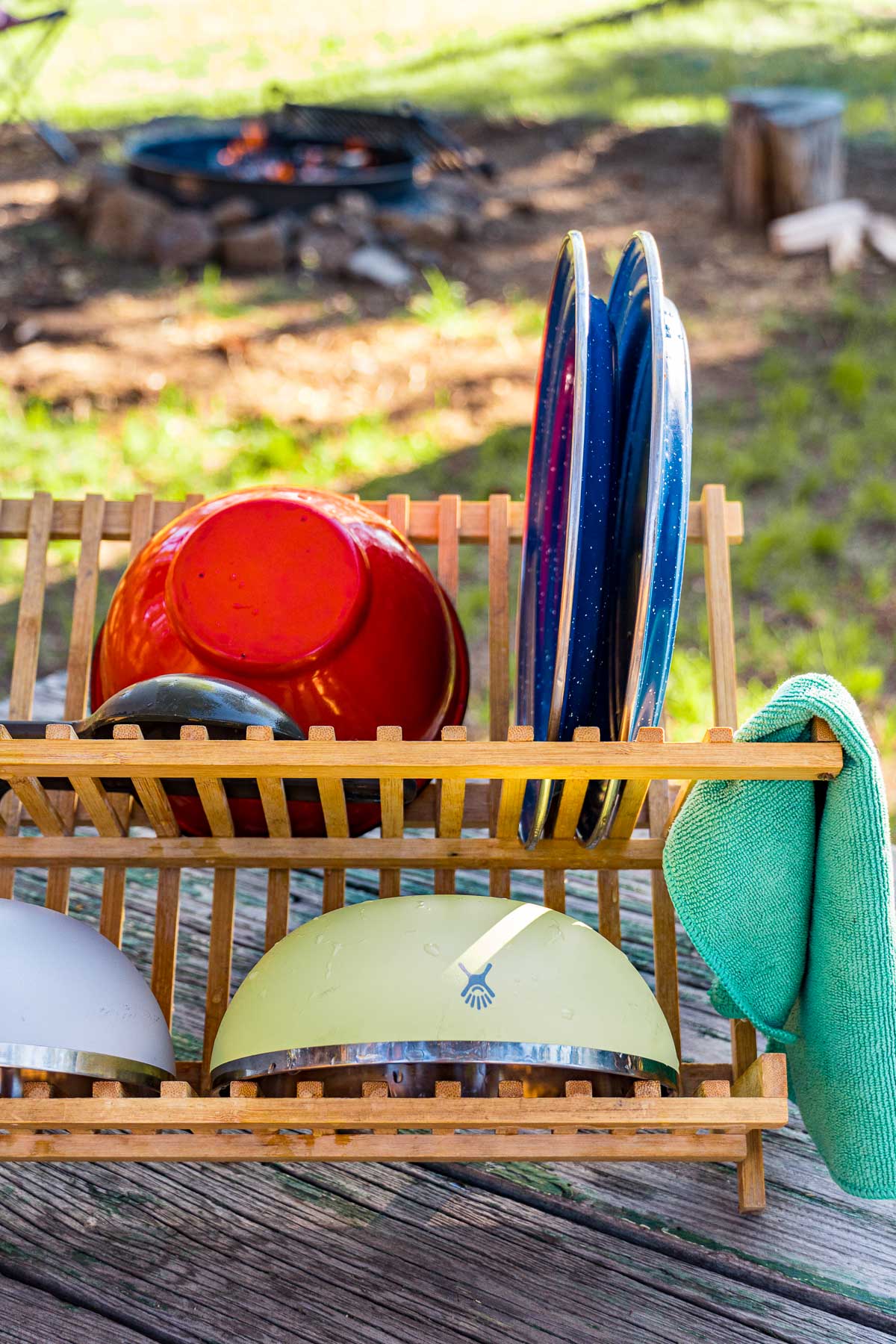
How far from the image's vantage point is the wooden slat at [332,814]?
0.86 metres

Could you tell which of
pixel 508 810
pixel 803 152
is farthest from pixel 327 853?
pixel 803 152

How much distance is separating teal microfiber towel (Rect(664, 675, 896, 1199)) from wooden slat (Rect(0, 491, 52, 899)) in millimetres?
685

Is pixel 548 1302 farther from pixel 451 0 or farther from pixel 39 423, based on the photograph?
pixel 451 0

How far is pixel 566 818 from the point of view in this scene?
1.04m

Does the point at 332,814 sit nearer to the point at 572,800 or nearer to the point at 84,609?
the point at 572,800

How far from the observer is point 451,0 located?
8.24m

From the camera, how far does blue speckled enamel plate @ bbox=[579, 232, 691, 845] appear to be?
89cm

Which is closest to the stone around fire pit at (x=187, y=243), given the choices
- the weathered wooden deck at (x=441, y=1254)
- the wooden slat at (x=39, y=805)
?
the wooden slat at (x=39, y=805)

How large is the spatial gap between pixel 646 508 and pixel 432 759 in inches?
9.1

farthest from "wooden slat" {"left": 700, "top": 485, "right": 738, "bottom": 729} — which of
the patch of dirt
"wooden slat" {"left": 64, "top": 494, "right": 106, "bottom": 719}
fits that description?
the patch of dirt

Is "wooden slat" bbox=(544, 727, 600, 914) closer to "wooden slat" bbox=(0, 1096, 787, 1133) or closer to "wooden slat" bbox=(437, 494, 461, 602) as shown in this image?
"wooden slat" bbox=(0, 1096, 787, 1133)

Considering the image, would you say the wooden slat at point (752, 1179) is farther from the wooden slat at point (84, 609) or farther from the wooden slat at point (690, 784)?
the wooden slat at point (84, 609)

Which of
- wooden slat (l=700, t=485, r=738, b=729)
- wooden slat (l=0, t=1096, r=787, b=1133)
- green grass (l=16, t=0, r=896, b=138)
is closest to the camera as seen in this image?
wooden slat (l=0, t=1096, r=787, b=1133)

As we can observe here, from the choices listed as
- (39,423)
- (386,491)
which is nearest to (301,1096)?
(386,491)
